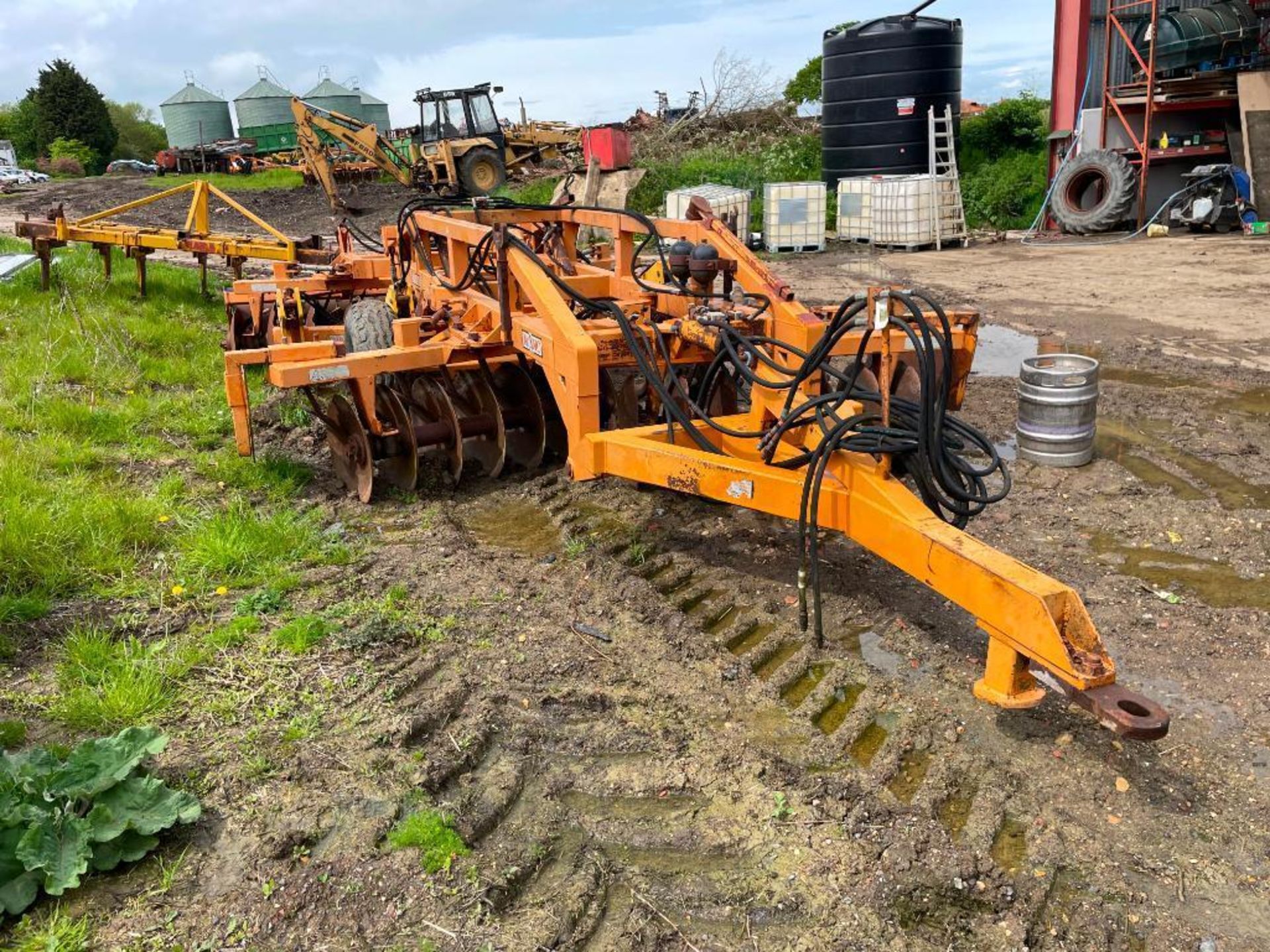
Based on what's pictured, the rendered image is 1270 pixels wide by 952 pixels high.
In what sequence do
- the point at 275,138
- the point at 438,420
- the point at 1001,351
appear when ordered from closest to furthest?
the point at 438,420
the point at 1001,351
the point at 275,138

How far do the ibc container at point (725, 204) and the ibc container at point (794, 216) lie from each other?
0.36 meters

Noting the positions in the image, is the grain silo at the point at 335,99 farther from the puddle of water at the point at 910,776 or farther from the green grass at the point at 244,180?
the puddle of water at the point at 910,776

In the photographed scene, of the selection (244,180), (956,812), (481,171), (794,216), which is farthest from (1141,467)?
(244,180)

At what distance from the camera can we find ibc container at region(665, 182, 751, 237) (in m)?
15.2

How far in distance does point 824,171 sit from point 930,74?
101 inches

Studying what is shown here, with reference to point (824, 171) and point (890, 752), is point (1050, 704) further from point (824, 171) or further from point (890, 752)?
point (824, 171)

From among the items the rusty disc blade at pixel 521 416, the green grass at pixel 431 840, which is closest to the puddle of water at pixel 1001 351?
the rusty disc blade at pixel 521 416

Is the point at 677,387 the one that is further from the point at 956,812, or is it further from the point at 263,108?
the point at 263,108

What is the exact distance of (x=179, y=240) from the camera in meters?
9.56

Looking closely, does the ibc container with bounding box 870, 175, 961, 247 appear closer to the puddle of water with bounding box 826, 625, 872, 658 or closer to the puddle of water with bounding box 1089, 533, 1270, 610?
the puddle of water with bounding box 1089, 533, 1270, 610

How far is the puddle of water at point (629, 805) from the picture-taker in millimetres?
2988

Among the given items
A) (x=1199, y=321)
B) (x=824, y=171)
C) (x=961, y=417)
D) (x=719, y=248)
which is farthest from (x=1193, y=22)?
(x=719, y=248)

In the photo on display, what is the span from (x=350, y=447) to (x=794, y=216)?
1155 cm

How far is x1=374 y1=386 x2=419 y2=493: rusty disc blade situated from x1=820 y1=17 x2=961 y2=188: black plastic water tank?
1422 cm
